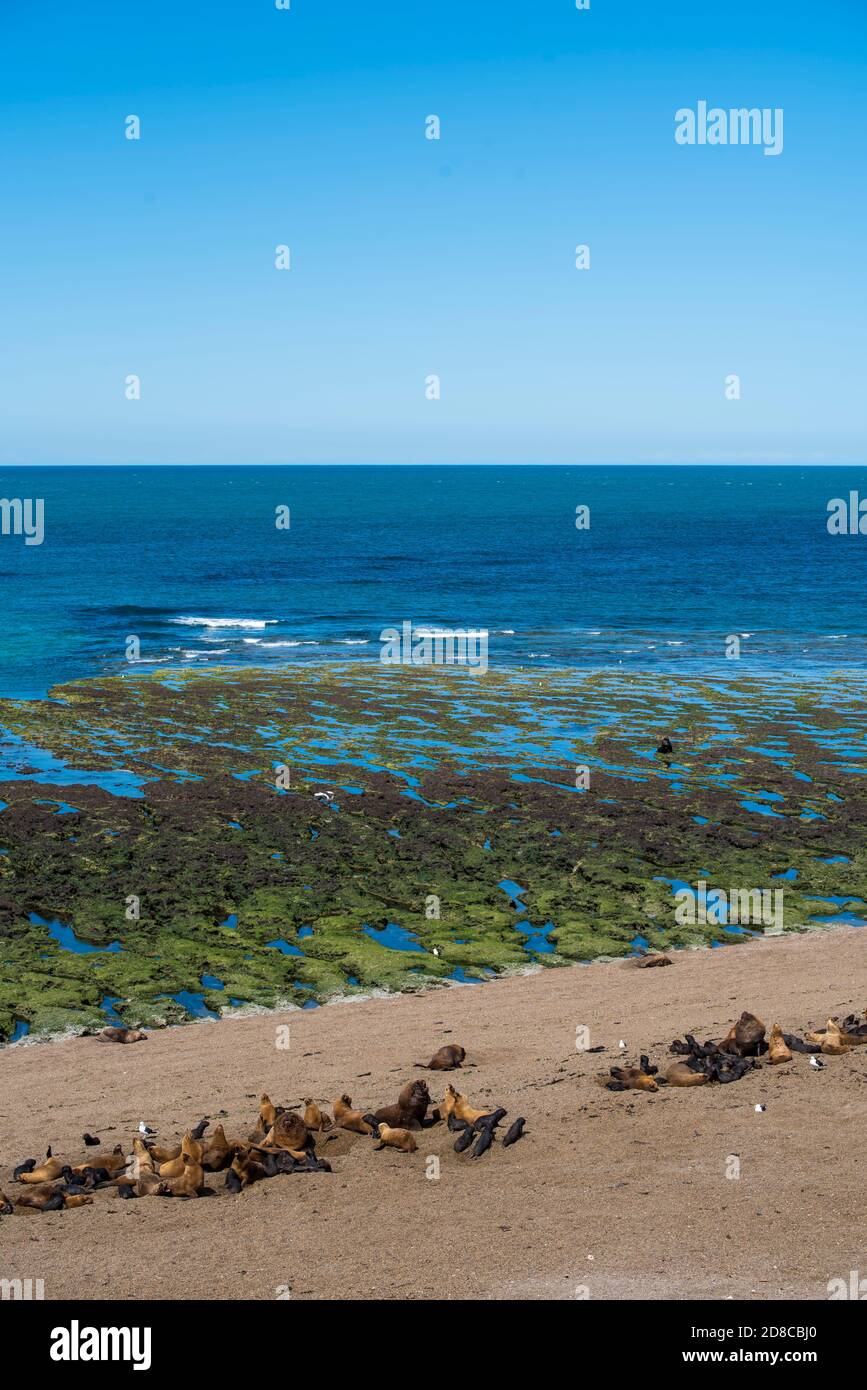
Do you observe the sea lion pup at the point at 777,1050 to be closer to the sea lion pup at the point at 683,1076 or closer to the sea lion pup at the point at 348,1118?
the sea lion pup at the point at 683,1076

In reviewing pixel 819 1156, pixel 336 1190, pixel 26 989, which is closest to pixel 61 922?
pixel 26 989

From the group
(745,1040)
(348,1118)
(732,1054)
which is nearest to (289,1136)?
(348,1118)

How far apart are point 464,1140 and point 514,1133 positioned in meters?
0.64

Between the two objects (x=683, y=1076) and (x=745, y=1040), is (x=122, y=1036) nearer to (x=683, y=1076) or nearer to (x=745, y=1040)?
(x=683, y=1076)

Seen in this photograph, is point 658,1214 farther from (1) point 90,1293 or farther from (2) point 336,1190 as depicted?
(1) point 90,1293

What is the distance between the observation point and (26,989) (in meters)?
22.8

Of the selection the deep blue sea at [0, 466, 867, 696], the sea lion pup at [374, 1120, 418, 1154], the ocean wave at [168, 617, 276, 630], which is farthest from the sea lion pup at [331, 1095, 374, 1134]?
the ocean wave at [168, 617, 276, 630]

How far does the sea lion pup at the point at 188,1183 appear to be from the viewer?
1400 centimetres

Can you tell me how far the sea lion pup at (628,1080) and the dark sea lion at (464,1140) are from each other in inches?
93.8

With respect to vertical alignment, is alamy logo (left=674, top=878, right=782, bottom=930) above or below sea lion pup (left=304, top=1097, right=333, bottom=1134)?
below

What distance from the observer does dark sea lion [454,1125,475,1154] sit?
14.8m

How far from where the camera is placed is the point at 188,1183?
46.0 ft
